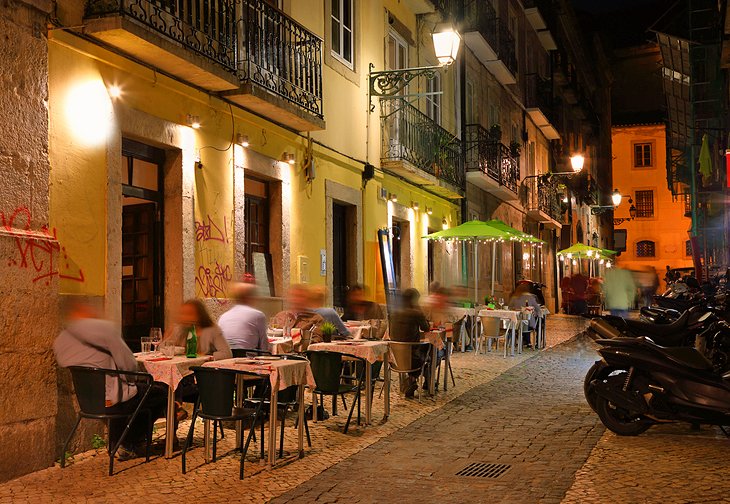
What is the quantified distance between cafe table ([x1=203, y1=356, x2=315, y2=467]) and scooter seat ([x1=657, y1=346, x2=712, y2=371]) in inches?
123

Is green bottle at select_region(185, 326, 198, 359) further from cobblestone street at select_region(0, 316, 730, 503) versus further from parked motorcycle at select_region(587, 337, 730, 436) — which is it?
parked motorcycle at select_region(587, 337, 730, 436)

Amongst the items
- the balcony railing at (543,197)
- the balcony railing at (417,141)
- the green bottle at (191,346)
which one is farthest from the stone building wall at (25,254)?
the balcony railing at (543,197)

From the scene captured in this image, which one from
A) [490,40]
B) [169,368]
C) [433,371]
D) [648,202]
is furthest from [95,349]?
[648,202]

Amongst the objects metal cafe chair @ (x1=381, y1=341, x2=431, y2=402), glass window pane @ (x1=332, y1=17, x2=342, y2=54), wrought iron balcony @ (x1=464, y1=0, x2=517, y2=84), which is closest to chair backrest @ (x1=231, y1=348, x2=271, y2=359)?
metal cafe chair @ (x1=381, y1=341, x2=431, y2=402)

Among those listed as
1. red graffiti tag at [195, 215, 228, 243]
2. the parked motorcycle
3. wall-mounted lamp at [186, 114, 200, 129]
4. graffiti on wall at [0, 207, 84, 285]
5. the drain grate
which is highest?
wall-mounted lamp at [186, 114, 200, 129]

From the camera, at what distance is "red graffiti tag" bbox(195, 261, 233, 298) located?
32.4 ft

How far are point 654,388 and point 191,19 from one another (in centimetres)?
600

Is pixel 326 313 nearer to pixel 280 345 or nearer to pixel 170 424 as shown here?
pixel 280 345

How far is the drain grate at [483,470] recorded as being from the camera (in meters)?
6.35

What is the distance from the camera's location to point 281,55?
37.4 ft

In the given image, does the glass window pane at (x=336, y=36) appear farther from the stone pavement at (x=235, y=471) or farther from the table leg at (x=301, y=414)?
the table leg at (x=301, y=414)

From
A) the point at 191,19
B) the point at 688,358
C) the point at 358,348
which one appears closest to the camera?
the point at 688,358

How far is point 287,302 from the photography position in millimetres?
11977

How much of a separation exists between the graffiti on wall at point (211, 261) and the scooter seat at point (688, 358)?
5.08m
